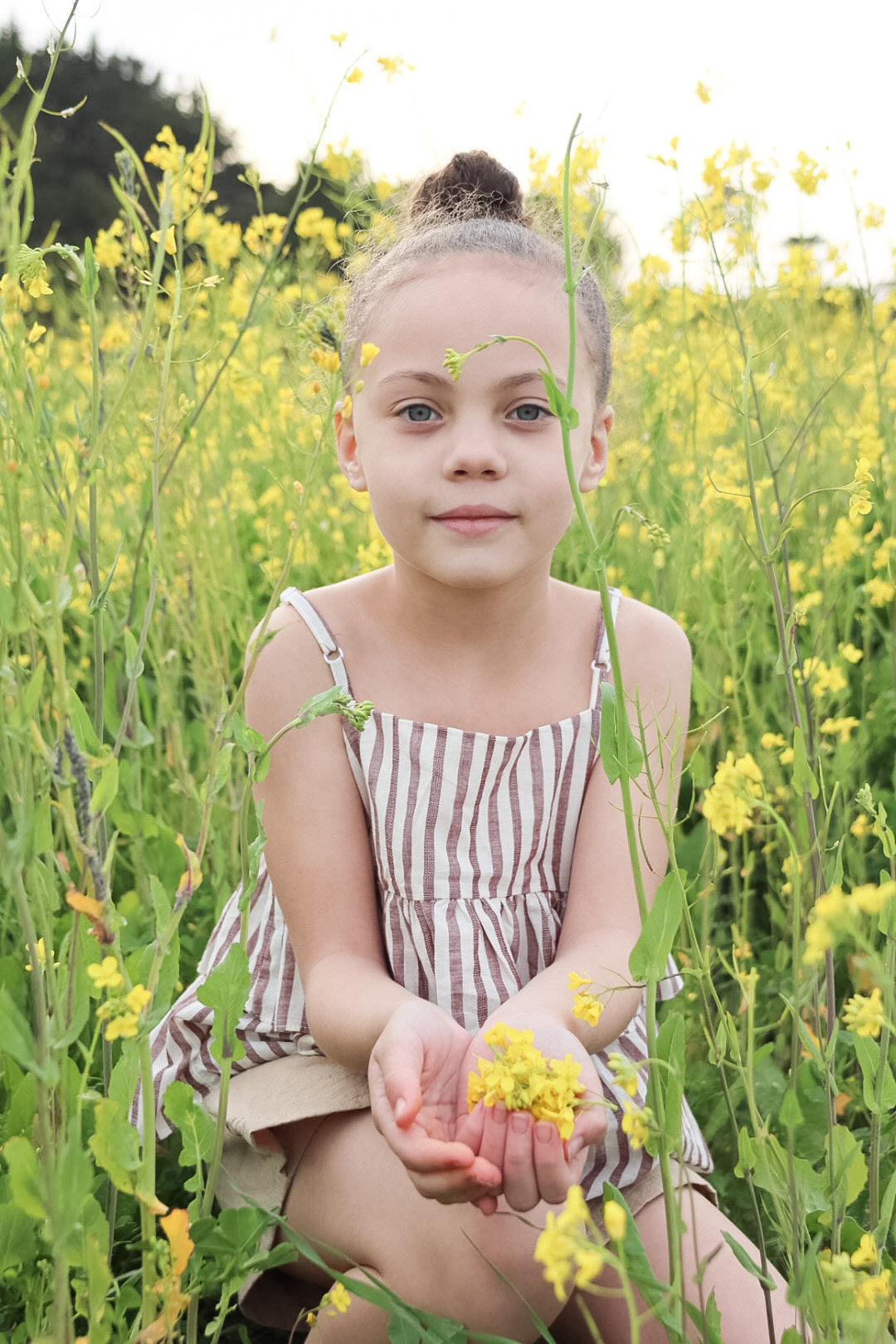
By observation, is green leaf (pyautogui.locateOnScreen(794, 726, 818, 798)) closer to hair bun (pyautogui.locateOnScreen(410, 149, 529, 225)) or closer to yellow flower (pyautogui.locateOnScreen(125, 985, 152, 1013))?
yellow flower (pyautogui.locateOnScreen(125, 985, 152, 1013))

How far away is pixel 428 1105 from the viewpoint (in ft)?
3.10

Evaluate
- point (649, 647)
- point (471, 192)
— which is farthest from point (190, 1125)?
point (471, 192)

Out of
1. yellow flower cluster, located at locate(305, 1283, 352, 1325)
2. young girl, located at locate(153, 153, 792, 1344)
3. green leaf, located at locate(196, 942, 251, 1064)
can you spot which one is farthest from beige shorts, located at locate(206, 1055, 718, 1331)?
green leaf, located at locate(196, 942, 251, 1064)

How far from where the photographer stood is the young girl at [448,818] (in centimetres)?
108

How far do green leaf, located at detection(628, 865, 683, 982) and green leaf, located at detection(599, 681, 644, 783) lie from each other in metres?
0.07

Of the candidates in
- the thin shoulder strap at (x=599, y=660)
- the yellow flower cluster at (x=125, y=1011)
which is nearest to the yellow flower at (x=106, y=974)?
the yellow flower cluster at (x=125, y=1011)

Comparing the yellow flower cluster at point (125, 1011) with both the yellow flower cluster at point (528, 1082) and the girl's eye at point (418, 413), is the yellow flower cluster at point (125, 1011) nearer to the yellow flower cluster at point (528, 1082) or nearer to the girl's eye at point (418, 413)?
the yellow flower cluster at point (528, 1082)

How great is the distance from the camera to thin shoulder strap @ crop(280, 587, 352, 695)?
51.9 inches

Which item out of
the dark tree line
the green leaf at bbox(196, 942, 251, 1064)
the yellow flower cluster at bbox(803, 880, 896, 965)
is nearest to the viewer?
the yellow flower cluster at bbox(803, 880, 896, 965)

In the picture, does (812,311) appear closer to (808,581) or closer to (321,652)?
(808,581)

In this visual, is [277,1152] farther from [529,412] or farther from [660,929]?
[529,412]

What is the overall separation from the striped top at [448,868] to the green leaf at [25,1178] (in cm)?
57

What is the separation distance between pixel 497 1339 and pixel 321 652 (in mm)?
685

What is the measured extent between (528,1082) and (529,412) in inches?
26.4
